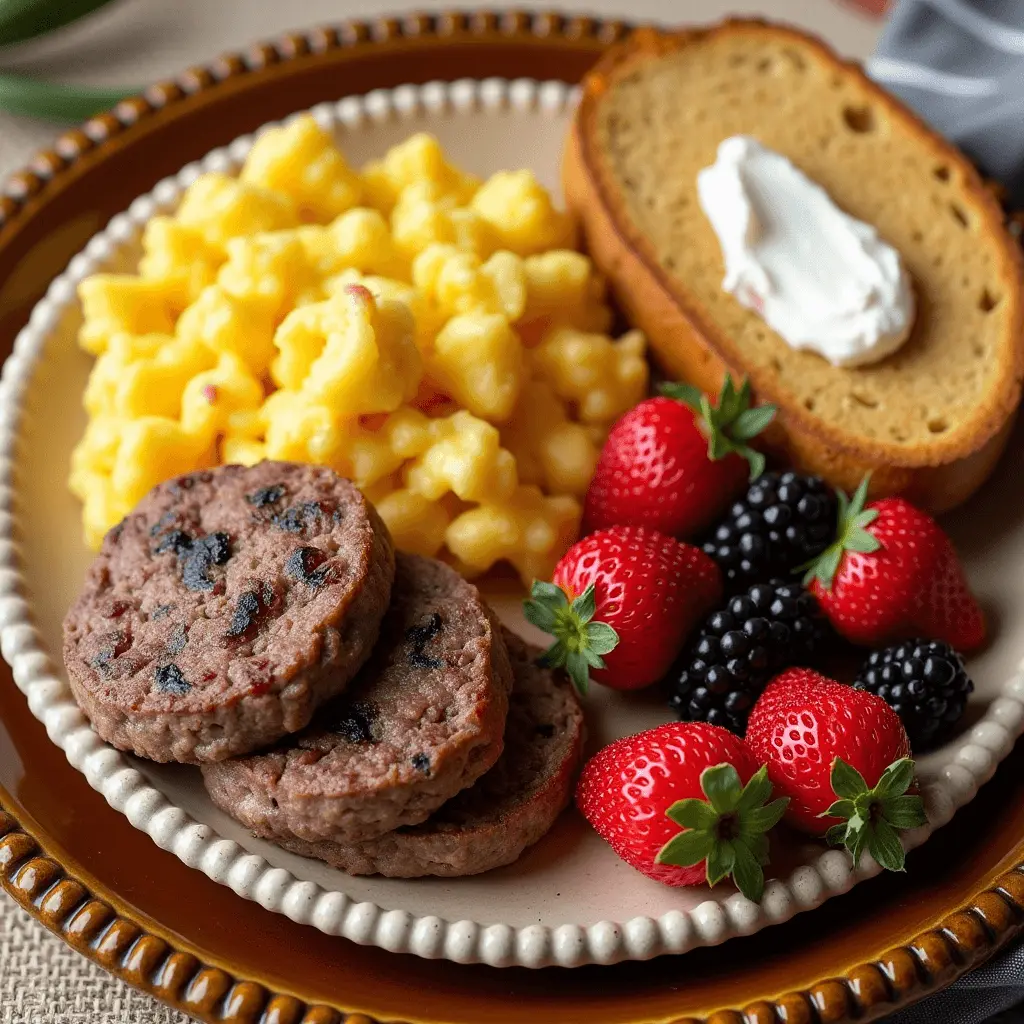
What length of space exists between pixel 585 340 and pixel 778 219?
1.74 ft

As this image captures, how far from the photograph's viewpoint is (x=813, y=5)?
388 centimetres

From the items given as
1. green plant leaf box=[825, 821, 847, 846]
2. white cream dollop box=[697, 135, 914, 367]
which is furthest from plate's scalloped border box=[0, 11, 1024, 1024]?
white cream dollop box=[697, 135, 914, 367]

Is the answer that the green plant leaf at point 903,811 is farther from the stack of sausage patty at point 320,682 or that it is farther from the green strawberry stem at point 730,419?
the green strawberry stem at point 730,419

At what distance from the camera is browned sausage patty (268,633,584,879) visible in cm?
204

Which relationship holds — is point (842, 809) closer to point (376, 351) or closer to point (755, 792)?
point (755, 792)

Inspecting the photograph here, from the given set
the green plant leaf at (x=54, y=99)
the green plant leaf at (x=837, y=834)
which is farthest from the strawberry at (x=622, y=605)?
the green plant leaf at (x=54, y=99)

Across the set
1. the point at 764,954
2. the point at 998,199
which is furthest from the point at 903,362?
the point at 764,954

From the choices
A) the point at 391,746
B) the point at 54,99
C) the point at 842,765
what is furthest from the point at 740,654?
the point at 54,99

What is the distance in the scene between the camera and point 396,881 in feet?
6.89

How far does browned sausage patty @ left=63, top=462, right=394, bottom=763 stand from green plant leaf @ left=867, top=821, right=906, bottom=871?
2.89ft

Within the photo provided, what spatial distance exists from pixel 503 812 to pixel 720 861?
37cm

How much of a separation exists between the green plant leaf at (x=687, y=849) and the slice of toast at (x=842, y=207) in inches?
39.3

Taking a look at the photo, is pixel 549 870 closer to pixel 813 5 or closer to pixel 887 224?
pixel 887 224

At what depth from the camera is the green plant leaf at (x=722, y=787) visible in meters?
1.90
